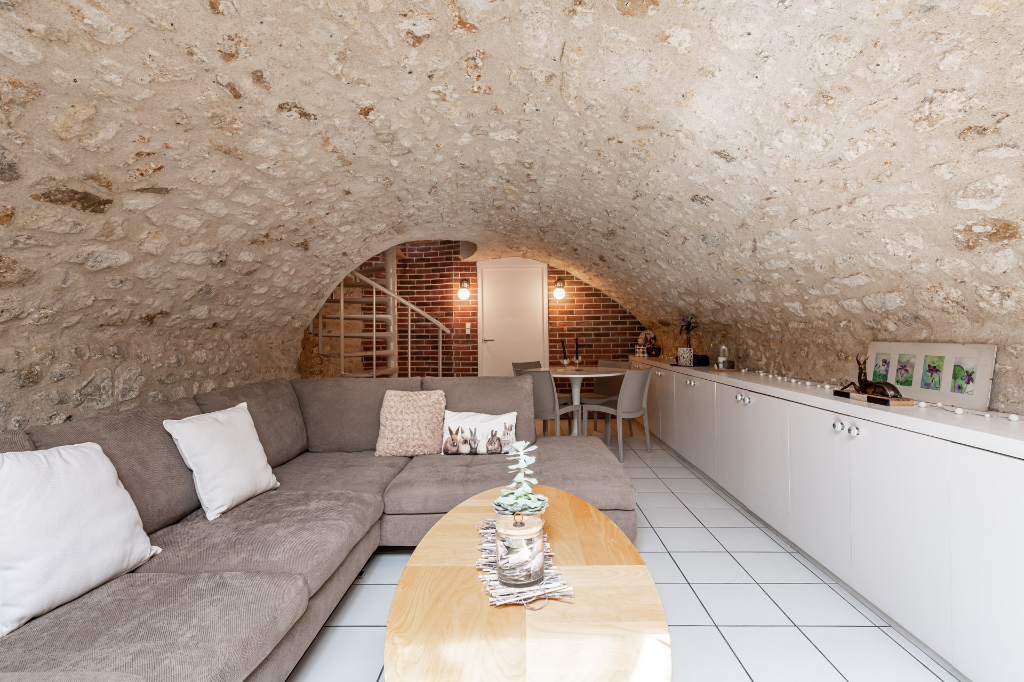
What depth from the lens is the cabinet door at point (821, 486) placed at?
231 centimetres

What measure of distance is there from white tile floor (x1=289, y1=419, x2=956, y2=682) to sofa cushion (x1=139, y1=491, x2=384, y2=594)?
31 cm

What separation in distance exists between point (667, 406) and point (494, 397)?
7.51 feet

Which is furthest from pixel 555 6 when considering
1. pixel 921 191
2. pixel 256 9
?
pixel 921 191

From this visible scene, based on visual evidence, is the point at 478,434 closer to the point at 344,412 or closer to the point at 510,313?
the point at 344,412

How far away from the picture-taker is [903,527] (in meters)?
1.95

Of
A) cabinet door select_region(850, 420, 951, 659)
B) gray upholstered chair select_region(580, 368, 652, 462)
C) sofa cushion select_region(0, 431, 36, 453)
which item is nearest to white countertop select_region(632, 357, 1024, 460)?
cabinet door select_region(850, 420, 951, 659)

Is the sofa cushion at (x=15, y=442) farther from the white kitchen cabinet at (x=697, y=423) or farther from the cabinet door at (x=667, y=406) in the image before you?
the cabinet door at (x=667, y=406)

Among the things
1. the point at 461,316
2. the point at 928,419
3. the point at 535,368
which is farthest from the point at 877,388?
the point at 461,316

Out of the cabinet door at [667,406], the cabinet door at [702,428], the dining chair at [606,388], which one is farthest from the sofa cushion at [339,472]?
the cabinet door at [667,406]

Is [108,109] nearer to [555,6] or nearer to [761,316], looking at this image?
[555,6]

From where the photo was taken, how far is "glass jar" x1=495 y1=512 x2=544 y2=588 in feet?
4.75

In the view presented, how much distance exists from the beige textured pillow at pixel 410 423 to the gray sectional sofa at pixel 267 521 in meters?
0.11

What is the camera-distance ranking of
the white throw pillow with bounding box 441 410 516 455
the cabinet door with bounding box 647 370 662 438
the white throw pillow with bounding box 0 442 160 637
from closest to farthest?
1. the white throw pillow with bounding box 0 442 160 637
2. the white throw pillow with bounding box 441 410 516 455
3. the cabinet door with bounding box 647 370 662 438

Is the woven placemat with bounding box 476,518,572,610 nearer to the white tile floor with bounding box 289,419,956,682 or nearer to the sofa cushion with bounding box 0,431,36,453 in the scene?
the white tile floor with bounding box 289,419,956,682
